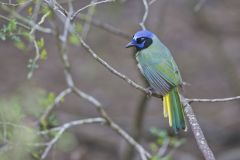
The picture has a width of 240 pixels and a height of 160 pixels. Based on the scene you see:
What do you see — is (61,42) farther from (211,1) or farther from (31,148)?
(211,1)

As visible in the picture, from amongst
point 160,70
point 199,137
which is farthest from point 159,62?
point 199,137

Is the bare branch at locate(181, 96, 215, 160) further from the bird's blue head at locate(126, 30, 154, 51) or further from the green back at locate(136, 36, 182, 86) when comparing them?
the bird's blue head at locate(126, 30, 154, 51)

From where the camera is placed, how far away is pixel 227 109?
9.66 metres

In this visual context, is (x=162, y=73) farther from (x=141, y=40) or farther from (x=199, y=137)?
(x=199, y=137)

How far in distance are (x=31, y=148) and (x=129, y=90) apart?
5382mm

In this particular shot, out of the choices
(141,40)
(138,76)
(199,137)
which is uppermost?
(141,40)

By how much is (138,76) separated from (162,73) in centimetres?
502

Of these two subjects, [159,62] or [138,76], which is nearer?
[159,62]

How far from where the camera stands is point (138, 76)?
32.9 ft

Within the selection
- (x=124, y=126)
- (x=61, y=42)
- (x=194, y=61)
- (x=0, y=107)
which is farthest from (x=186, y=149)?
(x=0, y=107)

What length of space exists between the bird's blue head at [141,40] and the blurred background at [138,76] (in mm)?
2740

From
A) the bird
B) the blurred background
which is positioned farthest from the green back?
the blurred background


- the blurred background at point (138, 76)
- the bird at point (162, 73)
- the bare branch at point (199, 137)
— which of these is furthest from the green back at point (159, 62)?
the blurred background at point (138, 76)

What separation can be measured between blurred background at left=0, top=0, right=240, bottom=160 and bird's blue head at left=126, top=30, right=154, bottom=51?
274cm
